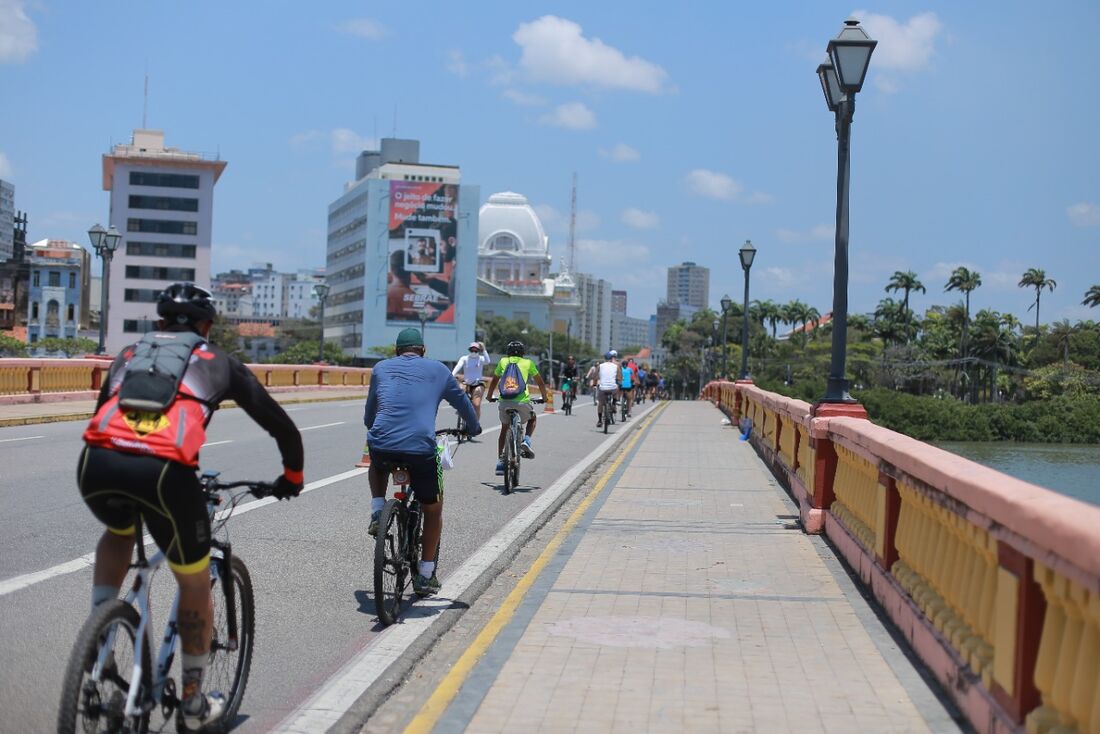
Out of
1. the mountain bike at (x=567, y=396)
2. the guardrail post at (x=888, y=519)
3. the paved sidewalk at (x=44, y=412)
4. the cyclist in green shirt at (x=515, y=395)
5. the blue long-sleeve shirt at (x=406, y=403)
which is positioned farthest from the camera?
the mountain bike at (x=567, y=396)

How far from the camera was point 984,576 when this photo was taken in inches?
208

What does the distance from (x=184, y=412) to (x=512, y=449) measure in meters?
10.2

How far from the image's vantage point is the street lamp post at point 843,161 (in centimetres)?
1169

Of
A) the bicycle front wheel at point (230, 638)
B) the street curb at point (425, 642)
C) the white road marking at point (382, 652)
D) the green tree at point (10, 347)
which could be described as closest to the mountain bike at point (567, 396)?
the street curb at point (425, 642)

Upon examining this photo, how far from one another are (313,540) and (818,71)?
776 cm

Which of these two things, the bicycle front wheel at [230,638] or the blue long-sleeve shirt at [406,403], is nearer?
the bicycle front wheel at [230,638]

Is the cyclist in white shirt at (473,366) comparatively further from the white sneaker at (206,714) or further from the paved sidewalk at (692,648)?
the white sneaker at (206,714)

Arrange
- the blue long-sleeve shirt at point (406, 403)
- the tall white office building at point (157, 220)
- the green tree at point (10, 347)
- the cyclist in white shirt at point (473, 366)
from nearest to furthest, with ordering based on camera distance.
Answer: the blue long-sleeve shirt at point (406, 403), the cyclist in white shirt at point (473, 366), the green tree at point (10, 347), the tall white office building at point (157, 220)

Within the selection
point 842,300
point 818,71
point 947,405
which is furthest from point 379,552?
point 947,405

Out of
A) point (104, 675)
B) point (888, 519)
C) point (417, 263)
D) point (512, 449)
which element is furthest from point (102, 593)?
point (417, 263)

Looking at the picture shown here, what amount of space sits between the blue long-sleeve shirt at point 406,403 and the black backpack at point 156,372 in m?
3.00

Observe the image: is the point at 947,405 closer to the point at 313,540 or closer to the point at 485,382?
the point at 485,382

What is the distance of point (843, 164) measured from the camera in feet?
42.0

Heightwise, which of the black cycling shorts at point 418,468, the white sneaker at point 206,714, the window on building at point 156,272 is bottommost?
the white sneaker at point 206,714
